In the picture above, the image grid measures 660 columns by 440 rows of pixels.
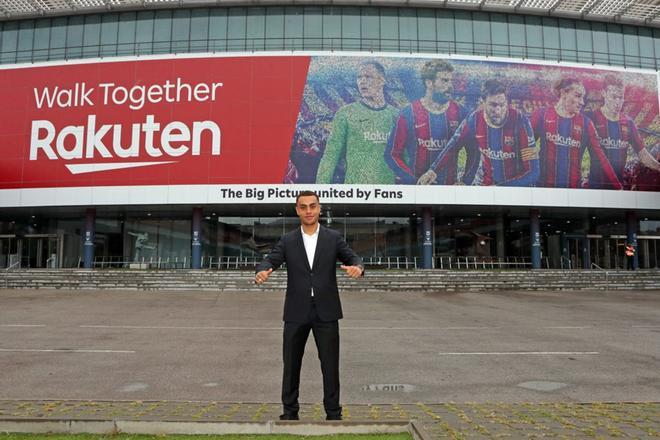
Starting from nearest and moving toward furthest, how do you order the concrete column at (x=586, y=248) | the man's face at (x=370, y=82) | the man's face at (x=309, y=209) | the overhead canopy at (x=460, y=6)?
the man's face at (x=309, y=209) < the man's face at (x=370, y=82) < the overhead canopy at (x=460, y=6) < the concrete column at (x=586, y=248)

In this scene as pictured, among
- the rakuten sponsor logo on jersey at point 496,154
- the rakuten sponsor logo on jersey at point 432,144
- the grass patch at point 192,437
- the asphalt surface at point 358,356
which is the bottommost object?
the asphalt surface at point 358,356

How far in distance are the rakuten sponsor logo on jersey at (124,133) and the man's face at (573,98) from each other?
23.4 meters

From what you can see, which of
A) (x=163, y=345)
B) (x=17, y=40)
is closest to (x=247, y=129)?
(x=17, y=40)

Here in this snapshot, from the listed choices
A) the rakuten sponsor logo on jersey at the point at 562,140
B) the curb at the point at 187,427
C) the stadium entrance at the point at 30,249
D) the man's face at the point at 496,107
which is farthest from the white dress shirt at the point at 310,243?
the stadium entrance at the point at 30,249

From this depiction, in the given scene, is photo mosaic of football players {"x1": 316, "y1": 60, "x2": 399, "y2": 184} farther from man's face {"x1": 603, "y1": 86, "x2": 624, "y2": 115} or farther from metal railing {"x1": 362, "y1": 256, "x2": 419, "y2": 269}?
man's face {"x1": 603, "y1": 86, "x2": 624, "y2": 115}

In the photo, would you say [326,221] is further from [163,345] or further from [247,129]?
[163,345]

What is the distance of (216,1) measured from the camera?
35625 millimetres

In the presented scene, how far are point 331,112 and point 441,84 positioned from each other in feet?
25.1

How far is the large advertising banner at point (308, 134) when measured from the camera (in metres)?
31.8

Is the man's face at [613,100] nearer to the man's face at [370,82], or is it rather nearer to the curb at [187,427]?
the man's face at [370,82]

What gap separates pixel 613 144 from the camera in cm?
3391

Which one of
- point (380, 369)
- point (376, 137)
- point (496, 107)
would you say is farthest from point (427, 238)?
point (380, 369)

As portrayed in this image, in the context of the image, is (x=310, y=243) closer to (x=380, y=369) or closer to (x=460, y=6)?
(x=380, y=369)

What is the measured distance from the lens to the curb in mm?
3521
